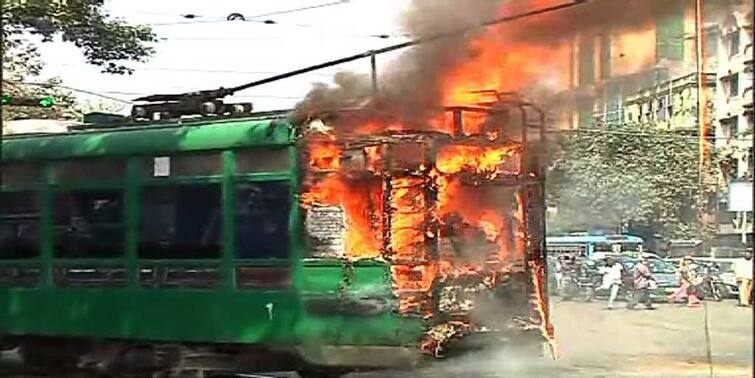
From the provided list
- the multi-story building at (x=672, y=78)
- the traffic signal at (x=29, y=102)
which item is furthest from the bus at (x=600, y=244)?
the traffic signal at (x=29, y=102)

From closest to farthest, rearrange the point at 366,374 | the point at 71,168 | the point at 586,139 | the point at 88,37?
the point at 366,374 → the point at 71,168 → the point at 586,139 → the point at 88,37

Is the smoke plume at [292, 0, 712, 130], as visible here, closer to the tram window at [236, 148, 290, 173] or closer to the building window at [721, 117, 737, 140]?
the tram window at [236, 148, 290, 173]

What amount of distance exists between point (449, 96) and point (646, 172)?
7430 millimetres

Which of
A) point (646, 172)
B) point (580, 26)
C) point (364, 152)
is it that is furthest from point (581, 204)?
point (364, 152)

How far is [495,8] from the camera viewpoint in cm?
1025

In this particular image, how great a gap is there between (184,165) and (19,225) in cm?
206

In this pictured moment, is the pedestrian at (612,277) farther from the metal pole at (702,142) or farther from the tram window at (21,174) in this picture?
the tram window at (21,174)

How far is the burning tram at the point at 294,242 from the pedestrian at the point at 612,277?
6670 millimetres

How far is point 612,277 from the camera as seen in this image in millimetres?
17031

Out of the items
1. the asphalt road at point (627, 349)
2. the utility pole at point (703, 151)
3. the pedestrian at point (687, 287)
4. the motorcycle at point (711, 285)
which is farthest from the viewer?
the pedestrian at point (687, 287)

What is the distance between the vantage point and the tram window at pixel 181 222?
973 centimetres

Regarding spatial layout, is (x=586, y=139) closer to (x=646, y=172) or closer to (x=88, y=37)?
(x=646, y=172)

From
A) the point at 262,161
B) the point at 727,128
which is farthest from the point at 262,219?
the point at 727,128

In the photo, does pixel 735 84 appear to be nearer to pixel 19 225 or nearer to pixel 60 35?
pixel 19 225
